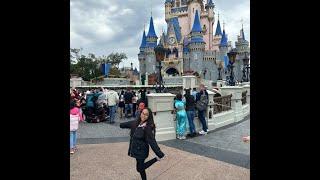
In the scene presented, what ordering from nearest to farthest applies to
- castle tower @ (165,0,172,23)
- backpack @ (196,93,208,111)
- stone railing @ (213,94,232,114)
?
backpack @ (196,93,208,111), stone railing @ (213,94,232,114), castle tower @ (165,0,172,23)

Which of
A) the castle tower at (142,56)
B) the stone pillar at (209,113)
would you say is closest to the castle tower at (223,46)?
the castle tower at (142,56)

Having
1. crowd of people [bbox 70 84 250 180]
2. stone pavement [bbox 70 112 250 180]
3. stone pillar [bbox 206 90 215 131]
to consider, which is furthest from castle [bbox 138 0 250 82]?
stone pavement [bbox 70 112 250 180]

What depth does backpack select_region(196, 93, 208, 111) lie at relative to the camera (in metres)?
10.9

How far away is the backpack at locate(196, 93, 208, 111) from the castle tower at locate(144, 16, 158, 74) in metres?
60.6

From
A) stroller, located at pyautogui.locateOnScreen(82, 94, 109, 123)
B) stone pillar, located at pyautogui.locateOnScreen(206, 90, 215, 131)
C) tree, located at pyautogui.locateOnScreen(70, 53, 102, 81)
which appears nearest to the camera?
stone pillar, located at pyautogui.locateOnScreen(206, 90, 215, 131)

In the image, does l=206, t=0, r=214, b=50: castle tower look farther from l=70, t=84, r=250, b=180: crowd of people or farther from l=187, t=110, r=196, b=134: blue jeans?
l=187, t=110, r=196, b=134: blue jeans

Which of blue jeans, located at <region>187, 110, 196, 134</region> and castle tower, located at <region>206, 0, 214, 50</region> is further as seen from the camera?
castle tower, located at <region>206, 0, 214, 50</region>

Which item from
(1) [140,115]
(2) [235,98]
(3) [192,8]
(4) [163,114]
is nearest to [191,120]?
(4) [163,114]

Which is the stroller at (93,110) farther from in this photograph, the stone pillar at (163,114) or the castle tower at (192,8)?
the castle tower at (192,8)

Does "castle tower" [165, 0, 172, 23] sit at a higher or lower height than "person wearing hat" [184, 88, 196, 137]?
higher
